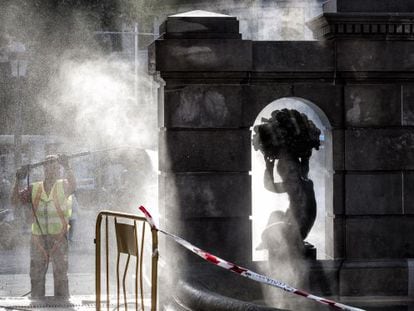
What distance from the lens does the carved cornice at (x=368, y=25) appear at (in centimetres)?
838

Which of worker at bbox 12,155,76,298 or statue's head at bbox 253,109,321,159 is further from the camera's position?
worker at bbox 12,155,76,298

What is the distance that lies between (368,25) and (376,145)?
1.10 meters

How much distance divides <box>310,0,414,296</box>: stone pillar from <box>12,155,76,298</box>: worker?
3316 millimetres

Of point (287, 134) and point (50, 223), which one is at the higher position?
point (287, 134)

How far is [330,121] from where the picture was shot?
852 centimetres

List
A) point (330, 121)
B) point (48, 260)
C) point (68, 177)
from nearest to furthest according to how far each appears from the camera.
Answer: point (330, 121) → point (48, 260) → point (68, 177)

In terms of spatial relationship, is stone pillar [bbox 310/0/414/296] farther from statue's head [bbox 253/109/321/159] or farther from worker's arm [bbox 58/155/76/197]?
worker's arm [bbox 58/155/76/197]

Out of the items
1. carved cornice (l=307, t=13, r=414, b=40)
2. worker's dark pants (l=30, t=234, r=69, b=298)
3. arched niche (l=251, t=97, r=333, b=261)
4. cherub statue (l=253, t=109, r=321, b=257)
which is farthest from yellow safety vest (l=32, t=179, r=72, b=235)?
carved cornice (l=307, t=13, r=414, b=40)

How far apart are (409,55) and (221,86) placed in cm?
177

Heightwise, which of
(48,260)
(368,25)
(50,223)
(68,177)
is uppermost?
(368,25)

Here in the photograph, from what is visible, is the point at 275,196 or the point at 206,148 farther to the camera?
the point at 275,196

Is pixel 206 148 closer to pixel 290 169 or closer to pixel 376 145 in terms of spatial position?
pixel 290 169

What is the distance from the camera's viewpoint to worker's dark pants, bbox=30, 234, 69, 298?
10250 mm

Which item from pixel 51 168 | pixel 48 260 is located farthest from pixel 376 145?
pixel 48 260
